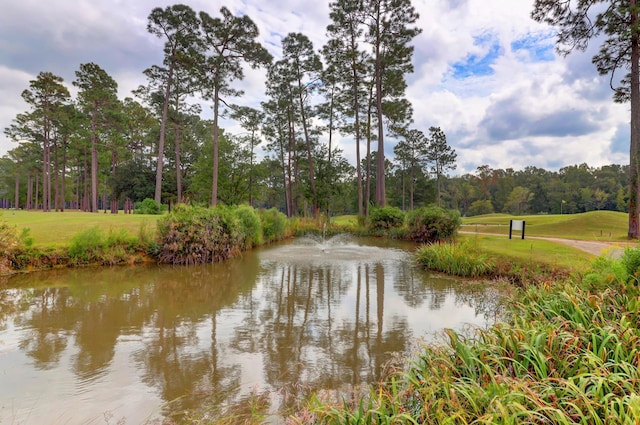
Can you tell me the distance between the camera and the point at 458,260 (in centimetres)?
983

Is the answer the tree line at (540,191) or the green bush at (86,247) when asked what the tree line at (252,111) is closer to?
the green bush at (86,247)

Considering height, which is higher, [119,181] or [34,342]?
[119,181]

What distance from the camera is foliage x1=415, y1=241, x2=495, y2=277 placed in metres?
9.28

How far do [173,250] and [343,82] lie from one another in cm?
2063

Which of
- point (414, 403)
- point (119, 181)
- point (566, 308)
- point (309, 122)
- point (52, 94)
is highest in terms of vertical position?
point (52, 94)

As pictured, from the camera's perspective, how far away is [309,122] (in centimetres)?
3219

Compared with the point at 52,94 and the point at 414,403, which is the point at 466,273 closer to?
the point at 414,403

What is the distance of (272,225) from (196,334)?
44.6ft

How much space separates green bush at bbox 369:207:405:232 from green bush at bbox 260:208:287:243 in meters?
6.65

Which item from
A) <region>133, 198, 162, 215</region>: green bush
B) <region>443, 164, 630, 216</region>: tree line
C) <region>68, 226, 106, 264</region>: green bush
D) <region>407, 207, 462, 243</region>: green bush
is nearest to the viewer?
<region>68, 226, 106, 264</region>: green bush

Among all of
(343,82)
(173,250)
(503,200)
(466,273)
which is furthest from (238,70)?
(503,200)

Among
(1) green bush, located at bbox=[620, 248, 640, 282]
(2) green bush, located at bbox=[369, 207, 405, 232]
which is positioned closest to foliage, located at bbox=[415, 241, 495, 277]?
(1) green bush, located at bbox=[620, 248, 640, 282]

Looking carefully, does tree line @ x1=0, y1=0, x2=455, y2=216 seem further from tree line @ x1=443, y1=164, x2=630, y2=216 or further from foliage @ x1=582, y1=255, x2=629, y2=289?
Result: tree line @ x1=443, y1=164, x2=630, y2=216

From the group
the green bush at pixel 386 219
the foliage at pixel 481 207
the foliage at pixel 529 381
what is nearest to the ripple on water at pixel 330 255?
the green bush at pixel 386 219
